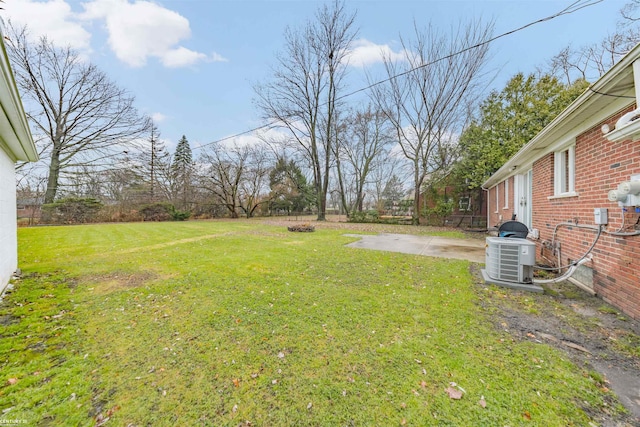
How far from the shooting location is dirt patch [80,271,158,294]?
12.6 feet

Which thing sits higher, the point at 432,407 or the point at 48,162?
the point at 48,162

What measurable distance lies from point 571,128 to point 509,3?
5.05 meters

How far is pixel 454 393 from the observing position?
1.75 m

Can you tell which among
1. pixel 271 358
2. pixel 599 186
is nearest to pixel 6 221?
pixel 271 358

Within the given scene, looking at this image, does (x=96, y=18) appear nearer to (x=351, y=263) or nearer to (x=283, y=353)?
(x=351, y=263)

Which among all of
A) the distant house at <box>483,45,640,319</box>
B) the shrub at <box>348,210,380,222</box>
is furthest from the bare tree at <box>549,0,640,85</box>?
the shrub at <box>348,210,380,222</box>

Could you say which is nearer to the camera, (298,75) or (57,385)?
(57,385)

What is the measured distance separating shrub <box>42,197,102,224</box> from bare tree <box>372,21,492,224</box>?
20.2 meters

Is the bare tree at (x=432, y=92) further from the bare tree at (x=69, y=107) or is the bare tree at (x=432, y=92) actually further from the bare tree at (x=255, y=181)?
the bare tree at (x=69, y=107)

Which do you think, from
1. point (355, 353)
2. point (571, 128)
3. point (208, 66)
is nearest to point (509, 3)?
point (571, 128)

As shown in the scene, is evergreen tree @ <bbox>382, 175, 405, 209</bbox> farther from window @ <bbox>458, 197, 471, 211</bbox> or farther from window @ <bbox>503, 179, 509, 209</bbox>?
window @ <bbox>503, 179, 509, 209</bbox>

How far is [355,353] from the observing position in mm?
2215

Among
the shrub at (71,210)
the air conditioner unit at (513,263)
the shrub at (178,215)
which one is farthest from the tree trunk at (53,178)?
the air conditioner unit at (513,263)

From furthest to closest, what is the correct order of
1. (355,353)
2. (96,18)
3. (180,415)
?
(96,18) → (355,353) → (180,415)
